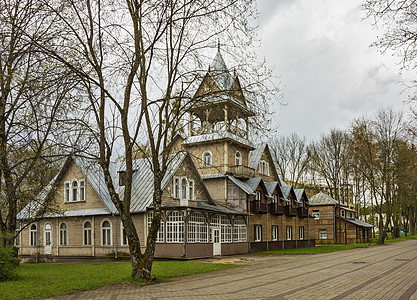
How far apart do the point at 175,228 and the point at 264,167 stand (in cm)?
1917

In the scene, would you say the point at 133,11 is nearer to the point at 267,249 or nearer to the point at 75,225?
the point at 75,225

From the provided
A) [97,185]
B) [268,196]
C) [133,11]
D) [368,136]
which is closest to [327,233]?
[368,136]

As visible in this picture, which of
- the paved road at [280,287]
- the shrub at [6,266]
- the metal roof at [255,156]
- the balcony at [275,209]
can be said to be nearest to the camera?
the paved road at [280,287]

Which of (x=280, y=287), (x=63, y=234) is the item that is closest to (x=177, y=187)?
(x=63, y=234)

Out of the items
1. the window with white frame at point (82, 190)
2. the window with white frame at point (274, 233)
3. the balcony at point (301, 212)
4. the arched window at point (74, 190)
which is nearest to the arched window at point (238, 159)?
the window with white frame at point (274, 233)

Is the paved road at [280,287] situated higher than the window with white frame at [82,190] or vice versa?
the window with white frame at [82,190]

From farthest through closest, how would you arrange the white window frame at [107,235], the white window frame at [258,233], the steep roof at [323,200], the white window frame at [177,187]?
the steep roof at [323,200] < the white window frame at [258,233] < the white window frame at [177,187] < the white window frame at [107,235]

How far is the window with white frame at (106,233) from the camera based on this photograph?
29.0 meters

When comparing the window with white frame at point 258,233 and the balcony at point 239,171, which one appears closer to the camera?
the window with white frame at point 258,233

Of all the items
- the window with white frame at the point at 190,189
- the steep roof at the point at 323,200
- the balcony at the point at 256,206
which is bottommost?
the steep roof at the point at 323,200

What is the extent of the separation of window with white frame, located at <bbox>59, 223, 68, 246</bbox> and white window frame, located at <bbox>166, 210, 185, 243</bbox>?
9165 millimetres

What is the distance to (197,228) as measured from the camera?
2762 centimetres

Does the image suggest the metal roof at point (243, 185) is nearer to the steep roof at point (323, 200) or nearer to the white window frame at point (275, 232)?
the white window frame at point (275, 232)

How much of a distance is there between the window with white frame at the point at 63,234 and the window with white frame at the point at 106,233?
139 inches
